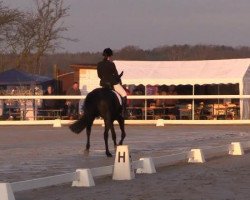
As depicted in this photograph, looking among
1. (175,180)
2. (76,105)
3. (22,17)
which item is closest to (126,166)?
(175,180)

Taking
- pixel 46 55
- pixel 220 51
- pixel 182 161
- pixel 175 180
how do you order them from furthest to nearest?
pixel 220 51 < pixel 46 55 < pixel 182 161 < pixel 175 180

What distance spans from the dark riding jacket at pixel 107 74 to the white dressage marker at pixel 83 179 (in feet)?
18.3

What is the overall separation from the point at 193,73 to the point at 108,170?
24.6 meters

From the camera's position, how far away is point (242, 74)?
35.6 m

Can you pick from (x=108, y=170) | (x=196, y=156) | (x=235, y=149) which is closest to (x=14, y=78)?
(x=235, y=149)

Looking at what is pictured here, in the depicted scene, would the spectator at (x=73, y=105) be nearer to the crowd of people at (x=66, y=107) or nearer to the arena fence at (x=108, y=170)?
the crowd of people at (x=66, y=107)

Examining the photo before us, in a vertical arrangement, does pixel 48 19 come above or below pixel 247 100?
above

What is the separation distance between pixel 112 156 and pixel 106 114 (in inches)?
34.0

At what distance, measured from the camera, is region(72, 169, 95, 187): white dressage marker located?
11.6 meters

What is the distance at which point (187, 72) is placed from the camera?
122 ft

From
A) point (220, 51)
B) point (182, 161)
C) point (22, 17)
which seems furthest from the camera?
point (220, 51)

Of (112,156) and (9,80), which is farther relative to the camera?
(9,80)

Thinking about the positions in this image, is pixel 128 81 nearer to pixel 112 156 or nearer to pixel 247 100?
pixel 247 100

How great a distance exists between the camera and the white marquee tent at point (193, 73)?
35844mm
